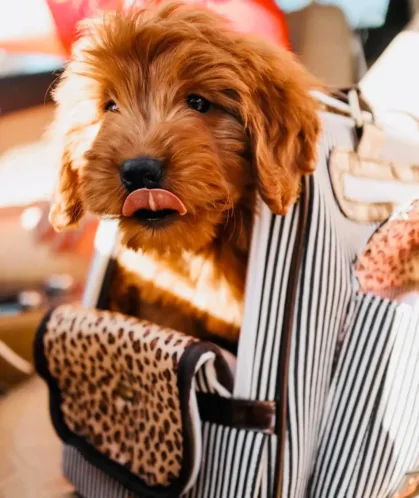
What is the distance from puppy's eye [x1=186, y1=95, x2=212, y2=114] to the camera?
0.90m

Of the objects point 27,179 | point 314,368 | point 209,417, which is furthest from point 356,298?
point 27,179

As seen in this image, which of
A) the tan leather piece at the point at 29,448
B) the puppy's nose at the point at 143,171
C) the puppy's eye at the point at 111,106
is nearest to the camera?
the puppy's nose at the point at 143,171

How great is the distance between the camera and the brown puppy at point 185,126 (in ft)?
2.75

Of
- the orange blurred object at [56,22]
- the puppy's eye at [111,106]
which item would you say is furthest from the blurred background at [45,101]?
the puppy's eye at [111,106]

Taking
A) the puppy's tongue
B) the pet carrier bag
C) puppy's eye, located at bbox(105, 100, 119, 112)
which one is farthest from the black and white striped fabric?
puppy's eye, located at bbox(105, 100, 119, 112)

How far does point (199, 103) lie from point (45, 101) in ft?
2.04

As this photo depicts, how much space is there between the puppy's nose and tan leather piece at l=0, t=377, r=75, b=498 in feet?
2.16

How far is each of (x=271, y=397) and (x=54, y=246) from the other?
77 cm

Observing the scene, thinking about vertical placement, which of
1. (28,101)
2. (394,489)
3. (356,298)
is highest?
(28,101)

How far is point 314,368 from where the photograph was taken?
3.02 feet

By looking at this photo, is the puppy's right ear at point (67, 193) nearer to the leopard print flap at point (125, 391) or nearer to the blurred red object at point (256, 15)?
the leopard print flap at point (125, 391)

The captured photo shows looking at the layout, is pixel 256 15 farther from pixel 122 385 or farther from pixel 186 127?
pixel 122 385

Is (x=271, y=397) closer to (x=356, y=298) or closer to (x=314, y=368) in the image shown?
(x=314, y=368)

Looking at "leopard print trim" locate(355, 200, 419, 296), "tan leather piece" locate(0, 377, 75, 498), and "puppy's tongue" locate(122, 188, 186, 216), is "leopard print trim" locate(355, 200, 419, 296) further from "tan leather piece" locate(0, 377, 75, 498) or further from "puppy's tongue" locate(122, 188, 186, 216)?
"tan leather piece" locate(0, 377, 75, 498)
